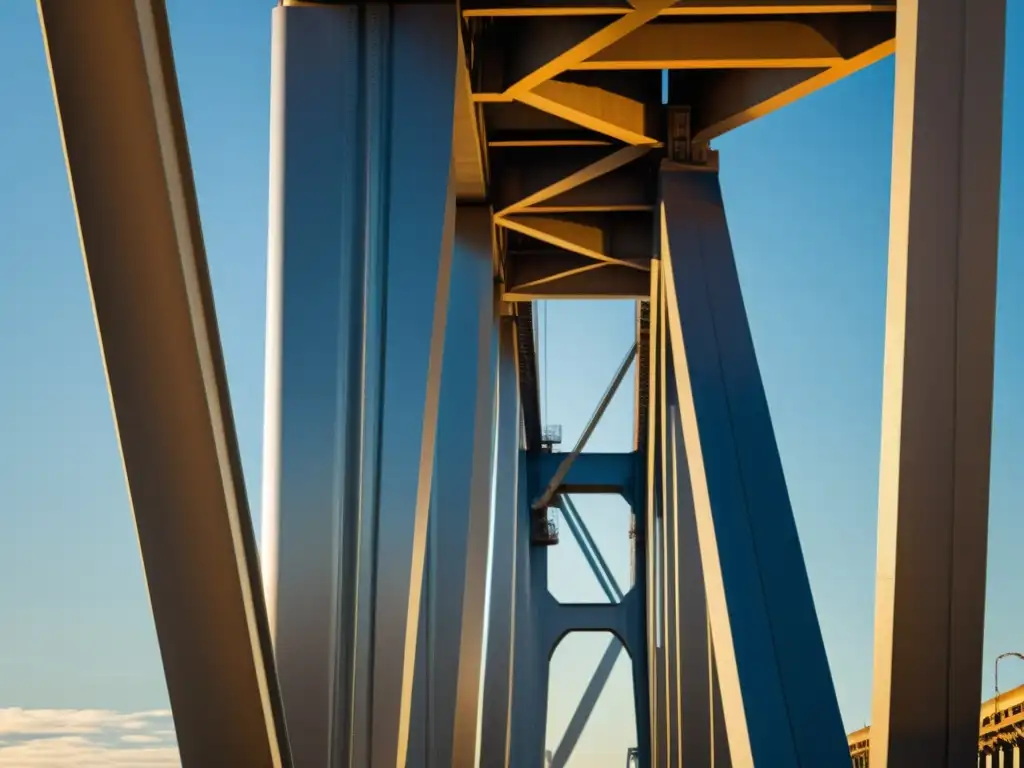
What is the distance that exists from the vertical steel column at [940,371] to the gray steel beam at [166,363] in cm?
285

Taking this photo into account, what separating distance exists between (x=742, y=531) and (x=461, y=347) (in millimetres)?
4752

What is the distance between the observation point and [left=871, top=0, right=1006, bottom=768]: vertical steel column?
5758 millimetres

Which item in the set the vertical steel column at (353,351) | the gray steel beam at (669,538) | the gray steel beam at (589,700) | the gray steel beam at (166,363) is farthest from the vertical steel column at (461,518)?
the gray steel beam at (589,700)

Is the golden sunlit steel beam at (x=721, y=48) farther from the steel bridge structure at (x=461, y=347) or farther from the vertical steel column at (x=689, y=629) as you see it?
the vertical steel column at (x=689, y=629)

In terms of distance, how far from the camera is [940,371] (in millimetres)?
5816

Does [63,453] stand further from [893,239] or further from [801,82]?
[801,82]

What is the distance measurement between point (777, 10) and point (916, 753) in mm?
6463

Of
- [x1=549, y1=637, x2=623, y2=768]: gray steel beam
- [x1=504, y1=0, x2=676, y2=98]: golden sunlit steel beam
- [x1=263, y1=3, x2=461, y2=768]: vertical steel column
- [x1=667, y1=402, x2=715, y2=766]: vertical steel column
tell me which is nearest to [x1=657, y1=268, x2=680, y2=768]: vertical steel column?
[x1=667, y1=402, x2=715, y2=766]: vertical steel column

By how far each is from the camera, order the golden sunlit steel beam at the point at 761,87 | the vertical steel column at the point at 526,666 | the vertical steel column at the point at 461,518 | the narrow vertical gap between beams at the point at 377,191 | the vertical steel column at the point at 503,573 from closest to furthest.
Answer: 1. the narrow vertical gap between beams at the point at 377,191
2. the golden sunlit steel beam at the point at 761,87
3. the vertical steel column at the point at 461,518
4. the vertical steel column at the point at 503,573
5. the vertical steel column at the point at 526,666

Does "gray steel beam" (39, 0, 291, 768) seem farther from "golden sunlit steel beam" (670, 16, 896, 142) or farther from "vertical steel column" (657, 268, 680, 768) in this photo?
"vertical steel column" (657, 268, 680, 768)

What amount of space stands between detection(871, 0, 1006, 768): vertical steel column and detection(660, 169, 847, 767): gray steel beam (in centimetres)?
252

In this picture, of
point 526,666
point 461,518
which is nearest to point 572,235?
point 461,518

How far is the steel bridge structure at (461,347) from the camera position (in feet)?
14.5

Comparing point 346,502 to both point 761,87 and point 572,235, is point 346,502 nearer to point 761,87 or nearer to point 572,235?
point 761,87
